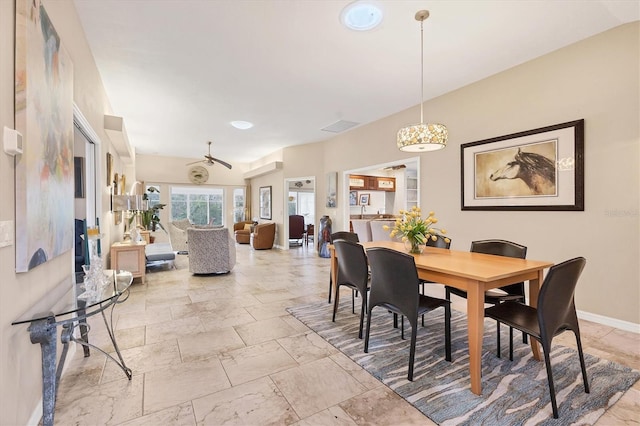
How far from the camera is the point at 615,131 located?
2805 mm

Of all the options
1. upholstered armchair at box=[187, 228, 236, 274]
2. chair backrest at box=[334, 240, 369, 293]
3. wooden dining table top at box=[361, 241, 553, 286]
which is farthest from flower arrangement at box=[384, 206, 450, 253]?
upholstered armchair at box=[187, 228, 236, 274]

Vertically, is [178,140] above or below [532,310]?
above

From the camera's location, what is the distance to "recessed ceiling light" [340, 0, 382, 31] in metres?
2.47

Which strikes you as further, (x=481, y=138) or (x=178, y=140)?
(x=178, y=140)

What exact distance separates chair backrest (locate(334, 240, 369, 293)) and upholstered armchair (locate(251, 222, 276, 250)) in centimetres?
556

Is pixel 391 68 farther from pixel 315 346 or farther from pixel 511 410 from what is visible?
pixel 511 410

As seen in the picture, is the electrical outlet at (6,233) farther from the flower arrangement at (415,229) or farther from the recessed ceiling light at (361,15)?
the recessed ceiling light at (361,15)

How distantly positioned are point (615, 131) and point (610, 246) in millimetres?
1118

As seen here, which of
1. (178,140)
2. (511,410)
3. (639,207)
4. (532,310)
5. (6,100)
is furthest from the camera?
(178,140)

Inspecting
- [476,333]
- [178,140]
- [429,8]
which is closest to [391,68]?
[429,8]

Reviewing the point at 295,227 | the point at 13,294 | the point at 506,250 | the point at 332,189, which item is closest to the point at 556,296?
the point at 506,250

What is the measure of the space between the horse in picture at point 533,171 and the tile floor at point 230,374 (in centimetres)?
148

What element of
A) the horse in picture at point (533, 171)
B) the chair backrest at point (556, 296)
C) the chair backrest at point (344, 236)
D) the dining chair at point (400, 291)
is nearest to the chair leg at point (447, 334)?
the dining chair at point (400, 291)

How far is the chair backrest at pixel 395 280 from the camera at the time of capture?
2018 millimetres
